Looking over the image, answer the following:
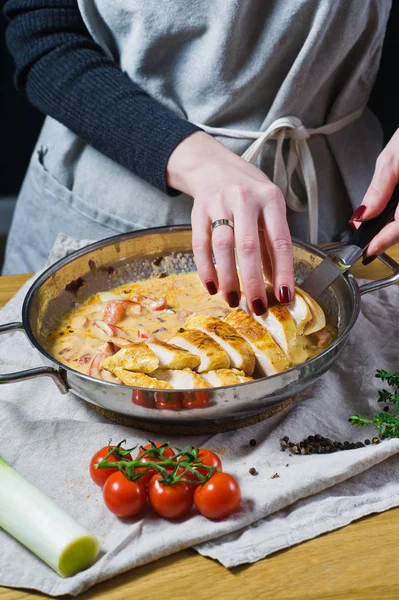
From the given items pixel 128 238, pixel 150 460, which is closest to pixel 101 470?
pixel 150 460

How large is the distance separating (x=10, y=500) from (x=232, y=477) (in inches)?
15.0

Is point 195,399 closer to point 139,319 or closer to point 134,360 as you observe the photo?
point 134,360

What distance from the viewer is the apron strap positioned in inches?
84.7

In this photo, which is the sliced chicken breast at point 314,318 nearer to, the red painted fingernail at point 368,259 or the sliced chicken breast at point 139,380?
the red painted fingernail at point 368,259

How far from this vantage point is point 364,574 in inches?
47.1

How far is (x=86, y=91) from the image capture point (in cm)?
218

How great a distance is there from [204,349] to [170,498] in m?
0.36

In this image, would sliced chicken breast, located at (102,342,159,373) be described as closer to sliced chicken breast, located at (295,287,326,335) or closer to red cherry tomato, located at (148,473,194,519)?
red cherry tomato, located at (148,473,194,519)

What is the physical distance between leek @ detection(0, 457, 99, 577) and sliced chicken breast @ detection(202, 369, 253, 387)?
40 cm

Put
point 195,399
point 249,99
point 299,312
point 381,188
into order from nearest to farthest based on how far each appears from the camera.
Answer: point 195,399 < point 299,312 < point 381,188 < point 249,99

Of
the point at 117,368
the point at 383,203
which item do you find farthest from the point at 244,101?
the point at 117,368

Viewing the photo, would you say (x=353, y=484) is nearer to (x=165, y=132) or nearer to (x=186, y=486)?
(x=186, y=486)

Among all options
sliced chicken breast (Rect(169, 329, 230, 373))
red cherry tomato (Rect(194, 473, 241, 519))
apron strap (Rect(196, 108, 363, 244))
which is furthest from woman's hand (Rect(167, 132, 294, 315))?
red cherry tomato (Rect(194, 473, 241, 519))

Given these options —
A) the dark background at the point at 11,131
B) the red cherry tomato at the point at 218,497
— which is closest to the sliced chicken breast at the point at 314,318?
the red cherry tomato at the point at 218,497
